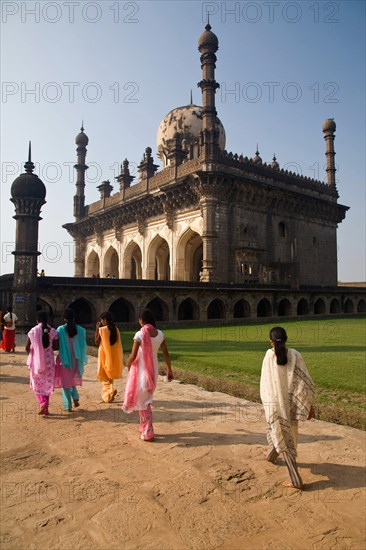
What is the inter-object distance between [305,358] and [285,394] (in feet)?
17.7

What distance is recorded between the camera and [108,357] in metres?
5.46

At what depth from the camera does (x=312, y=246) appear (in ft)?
91.9

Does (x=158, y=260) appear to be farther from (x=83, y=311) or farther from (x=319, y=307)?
(x=83, y=311)

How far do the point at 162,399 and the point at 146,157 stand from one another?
966 inches

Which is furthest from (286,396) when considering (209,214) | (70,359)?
(209,214)

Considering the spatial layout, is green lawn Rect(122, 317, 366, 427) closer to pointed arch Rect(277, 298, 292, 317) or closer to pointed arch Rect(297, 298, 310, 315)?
pointed arch Rect(277, 298, 292, 317)

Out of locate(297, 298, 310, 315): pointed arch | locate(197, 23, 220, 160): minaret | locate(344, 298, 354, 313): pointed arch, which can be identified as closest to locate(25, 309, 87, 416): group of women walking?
locate(197, 23, 220, 160): minaret

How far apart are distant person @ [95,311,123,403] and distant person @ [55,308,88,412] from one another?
395mm

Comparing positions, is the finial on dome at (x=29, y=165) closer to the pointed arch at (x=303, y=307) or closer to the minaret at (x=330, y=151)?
the pointed arch at (x=303, y=307)

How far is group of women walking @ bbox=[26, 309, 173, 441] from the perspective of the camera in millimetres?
3973

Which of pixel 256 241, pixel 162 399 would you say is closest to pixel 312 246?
pixel 256 241

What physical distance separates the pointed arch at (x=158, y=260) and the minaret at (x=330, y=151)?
13.7m

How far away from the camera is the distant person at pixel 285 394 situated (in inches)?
121

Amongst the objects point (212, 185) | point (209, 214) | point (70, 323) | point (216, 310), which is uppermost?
point (212, 185)
